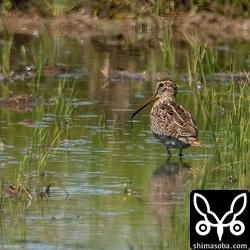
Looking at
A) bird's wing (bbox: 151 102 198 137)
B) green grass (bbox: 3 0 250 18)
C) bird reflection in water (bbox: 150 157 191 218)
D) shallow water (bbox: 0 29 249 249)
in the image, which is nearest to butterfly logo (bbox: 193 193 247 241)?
shallow water (bbox: 0 29 249 249)

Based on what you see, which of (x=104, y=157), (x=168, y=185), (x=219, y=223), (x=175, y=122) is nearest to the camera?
(x=219, y=223)

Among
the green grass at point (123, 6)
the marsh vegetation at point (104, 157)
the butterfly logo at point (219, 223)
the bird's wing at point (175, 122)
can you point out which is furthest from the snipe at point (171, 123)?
the green grass at point (123, 6)

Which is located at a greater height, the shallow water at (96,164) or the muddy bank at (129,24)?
the muddy bank at (129,24)

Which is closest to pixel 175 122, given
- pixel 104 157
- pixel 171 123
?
pixel 171 123

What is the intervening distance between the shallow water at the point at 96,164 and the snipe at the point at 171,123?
13 cm

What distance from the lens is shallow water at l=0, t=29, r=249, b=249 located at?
6.84 metres

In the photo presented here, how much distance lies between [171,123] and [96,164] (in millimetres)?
1046

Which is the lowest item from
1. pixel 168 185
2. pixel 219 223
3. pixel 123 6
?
pixel 168 185

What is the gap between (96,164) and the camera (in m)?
8.81

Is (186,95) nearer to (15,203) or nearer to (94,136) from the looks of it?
(94,136)

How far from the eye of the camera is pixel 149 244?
6535 mm

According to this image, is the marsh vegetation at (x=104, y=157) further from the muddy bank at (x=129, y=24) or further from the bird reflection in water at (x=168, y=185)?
the muddy bank at (x=129, y=24)

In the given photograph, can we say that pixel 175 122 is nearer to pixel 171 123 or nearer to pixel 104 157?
pixel 171 123

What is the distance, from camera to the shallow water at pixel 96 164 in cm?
684
